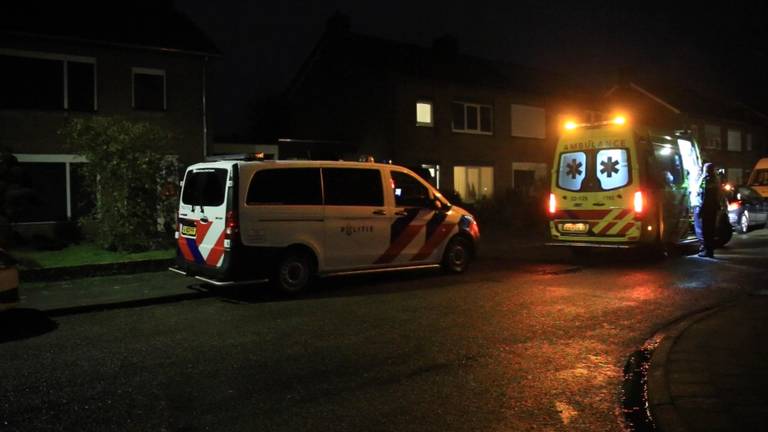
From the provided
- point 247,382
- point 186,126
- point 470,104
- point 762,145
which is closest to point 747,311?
point 247,382

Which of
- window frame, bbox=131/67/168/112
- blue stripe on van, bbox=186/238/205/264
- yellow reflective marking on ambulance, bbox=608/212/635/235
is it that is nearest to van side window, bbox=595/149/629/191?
yellow reflective marking on ambulance, bbox=608/212/635/235

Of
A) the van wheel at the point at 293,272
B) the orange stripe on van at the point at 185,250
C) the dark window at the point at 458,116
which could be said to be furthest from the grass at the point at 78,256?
the dark window at the point at 458,116

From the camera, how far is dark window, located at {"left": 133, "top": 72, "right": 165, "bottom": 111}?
17.6m

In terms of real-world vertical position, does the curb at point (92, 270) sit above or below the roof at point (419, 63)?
below

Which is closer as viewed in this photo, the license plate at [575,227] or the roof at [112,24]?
the license plate at [575,227]

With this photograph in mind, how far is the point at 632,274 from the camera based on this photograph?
10680 millimetres

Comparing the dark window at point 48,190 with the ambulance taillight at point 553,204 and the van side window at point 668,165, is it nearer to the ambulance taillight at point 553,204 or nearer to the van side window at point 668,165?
the ambulance taillight at point 553,204

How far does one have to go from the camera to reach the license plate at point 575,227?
12.4 metres

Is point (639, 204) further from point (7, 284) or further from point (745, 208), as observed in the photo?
point (7, 284)

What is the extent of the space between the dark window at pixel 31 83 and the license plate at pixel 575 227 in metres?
12.9

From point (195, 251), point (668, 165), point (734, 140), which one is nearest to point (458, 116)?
point (668, 165)

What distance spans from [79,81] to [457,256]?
11.7 m

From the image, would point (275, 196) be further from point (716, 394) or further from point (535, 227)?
point (535, 227)

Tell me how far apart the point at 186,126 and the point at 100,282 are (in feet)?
29.0
